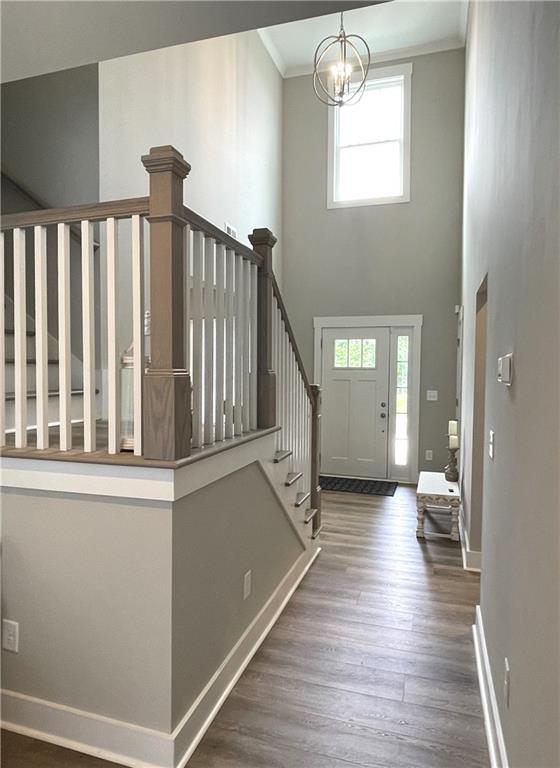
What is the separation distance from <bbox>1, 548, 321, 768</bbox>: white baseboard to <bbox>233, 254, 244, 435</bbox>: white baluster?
43.4 inches

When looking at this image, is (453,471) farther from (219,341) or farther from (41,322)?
(41,322)

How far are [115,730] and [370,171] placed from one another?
6.53 meters

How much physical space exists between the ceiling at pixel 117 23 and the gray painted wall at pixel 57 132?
1.18 metres

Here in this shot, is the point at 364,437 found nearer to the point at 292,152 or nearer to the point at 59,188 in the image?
the point at 292,152

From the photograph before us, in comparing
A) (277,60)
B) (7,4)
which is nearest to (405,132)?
(277,60)

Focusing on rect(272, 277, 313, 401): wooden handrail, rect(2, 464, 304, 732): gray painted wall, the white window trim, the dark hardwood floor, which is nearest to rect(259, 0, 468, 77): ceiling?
the white window trim

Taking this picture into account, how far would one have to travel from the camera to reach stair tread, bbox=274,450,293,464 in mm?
2770

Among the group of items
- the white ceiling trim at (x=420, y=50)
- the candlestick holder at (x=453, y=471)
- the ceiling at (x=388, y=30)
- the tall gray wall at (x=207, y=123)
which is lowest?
the candlestick holder at (x=453, y=471)

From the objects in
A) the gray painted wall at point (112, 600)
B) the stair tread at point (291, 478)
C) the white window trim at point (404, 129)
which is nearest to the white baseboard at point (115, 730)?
the gray painted wall at point (112, 600)

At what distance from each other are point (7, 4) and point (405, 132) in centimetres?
555

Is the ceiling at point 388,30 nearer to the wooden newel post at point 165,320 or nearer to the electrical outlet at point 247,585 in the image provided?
the wooden newel post at point 165,320

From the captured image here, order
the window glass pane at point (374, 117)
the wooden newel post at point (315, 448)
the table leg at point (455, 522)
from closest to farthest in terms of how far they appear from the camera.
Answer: the wooden newel post at point (315, 448) < the table leg at point (455, 522) < the window glass pane at point (374, 117)

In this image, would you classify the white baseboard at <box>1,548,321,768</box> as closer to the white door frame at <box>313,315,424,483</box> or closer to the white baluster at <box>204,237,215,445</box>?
the white baluster at <box>204,237,215,445</box>

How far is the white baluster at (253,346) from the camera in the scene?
256 centimetres
